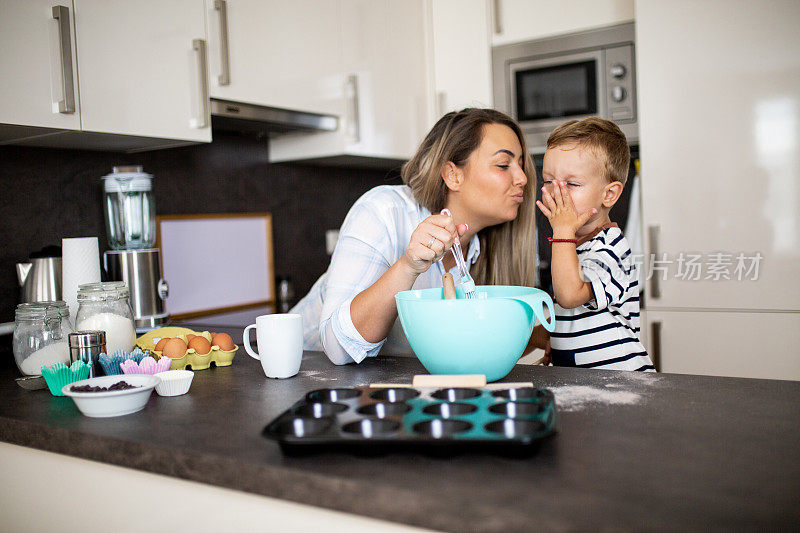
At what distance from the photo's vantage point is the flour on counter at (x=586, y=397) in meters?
0.91

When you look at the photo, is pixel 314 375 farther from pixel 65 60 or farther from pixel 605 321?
pixel 65 60

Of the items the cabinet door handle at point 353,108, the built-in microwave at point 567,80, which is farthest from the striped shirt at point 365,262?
the built-in microwave at point 567,80

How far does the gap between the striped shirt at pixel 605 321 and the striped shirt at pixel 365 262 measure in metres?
0.33

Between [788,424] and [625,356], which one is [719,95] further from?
[788,424]

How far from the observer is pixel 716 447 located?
73cm

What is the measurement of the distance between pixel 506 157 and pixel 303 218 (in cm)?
138

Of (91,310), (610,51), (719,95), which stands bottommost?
(91,310)

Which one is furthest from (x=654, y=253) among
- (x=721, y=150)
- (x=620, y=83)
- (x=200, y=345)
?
(x=200, y=345)

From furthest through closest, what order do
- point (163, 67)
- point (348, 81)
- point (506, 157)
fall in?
point (348, 81), point (163, 67), point (506, 157)

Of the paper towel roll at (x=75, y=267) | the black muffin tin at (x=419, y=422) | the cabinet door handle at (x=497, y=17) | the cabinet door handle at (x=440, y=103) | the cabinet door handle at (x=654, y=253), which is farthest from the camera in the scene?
the cabinet door handle at (x=440, y=103)

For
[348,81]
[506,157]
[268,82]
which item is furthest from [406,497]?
[348,81]

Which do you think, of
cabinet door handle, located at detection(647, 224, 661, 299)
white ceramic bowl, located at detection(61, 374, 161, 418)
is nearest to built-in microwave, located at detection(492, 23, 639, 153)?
cabinet door handle, located at detection(647, 224, 661, 299)

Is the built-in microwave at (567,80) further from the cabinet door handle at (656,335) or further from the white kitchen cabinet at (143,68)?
the white kitchen cabinet at (143,68)

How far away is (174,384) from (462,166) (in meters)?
0.85
